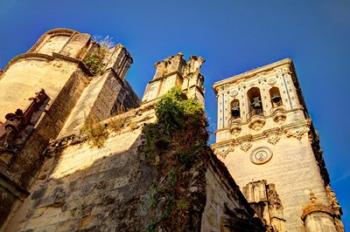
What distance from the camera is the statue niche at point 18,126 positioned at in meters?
6.85

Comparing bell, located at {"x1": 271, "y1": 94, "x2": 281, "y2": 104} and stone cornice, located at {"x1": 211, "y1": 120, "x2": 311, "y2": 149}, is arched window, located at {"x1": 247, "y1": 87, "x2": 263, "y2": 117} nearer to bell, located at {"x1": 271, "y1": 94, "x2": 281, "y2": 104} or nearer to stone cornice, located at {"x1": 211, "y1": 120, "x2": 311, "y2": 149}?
bell, located at {"x1": 271, "y1": 94, "x2": 281, "y2": 104}

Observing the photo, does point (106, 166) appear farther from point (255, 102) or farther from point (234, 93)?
point (234, 93)

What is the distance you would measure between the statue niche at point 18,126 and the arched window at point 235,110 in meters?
15.7

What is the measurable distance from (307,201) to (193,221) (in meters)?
11.2

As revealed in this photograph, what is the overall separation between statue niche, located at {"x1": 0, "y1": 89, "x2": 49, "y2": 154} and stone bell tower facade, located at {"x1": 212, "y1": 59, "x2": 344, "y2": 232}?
8424mm

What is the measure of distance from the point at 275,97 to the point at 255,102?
1.32 meters

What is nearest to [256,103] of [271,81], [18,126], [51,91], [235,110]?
[235,110]

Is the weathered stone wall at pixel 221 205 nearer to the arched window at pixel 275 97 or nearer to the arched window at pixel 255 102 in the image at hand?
the arched window at pixel 255 102

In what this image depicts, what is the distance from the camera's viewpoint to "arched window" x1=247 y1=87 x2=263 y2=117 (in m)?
21.5

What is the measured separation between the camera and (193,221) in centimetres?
453

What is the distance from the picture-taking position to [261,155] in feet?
57.5

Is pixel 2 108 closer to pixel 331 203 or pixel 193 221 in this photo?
pixel 193 221

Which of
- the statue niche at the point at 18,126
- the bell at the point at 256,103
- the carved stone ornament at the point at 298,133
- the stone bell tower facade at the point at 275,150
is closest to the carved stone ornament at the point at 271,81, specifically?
the stone bell tower facade at the point at 275,150

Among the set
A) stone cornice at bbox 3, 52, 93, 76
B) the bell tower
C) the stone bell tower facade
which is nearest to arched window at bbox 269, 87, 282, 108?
the stone bell tower facade
